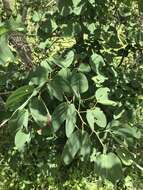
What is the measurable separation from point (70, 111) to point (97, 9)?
1199mm

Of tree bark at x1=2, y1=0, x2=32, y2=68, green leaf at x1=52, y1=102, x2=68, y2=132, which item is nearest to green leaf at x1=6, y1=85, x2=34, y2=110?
green leaf at x1=52, y1=102, x2=68, y2=132

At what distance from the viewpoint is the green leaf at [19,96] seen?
4.27 ft

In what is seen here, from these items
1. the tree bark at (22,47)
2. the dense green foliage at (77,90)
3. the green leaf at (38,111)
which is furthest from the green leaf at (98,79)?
the green leaf at (38,111)

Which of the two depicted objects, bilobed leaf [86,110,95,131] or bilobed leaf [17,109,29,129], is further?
bilobed leaf [86,110,95,131]

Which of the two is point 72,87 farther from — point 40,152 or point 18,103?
point 40,152

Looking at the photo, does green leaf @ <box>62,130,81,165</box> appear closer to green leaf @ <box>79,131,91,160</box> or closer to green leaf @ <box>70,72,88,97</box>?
green leaf @ <box>79,131,91,160</box>

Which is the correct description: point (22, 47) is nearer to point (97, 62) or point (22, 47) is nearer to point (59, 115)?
point (97, 62)

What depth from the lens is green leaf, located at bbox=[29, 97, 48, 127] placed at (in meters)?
1.33

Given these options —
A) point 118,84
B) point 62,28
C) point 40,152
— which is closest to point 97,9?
point 62,28

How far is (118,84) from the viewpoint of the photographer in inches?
106

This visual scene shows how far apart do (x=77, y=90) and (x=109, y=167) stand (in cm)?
33

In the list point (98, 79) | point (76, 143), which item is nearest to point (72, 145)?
point (76, 143)

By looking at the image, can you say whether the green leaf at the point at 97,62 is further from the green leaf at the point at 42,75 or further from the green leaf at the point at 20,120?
the green leaf at the point at 20,120

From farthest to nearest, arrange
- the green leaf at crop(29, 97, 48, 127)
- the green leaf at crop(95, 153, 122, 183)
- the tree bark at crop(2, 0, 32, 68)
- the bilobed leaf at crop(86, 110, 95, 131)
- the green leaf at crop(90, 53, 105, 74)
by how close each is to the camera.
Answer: the tree bark at crop(2, 0, 32, 68), the green leaf at crop(90, 53, 105, 74), the bilobed leaf at crop(86, 110, 95, 131), the green leaf at crop(29, 97, 48, 127), the green leaf at crop(95, 153, 122, 183)
